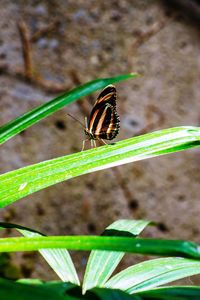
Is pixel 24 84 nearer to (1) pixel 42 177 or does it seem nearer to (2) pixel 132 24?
(2) pixel 132 24

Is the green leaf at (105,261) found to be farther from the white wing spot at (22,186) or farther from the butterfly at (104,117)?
the butterfly at (104,117)

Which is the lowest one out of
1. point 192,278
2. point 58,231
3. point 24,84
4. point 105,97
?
point 192,278

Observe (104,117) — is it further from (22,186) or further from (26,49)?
(26,49)

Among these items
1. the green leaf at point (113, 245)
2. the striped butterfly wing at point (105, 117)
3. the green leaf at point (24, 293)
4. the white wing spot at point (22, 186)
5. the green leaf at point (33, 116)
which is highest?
the striped butterfly wing at point (105, 117)

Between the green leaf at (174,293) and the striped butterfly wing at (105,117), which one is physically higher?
the striped butterfly wing at (105,117)

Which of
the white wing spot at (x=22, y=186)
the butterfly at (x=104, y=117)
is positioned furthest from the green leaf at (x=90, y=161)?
the butterfly at (x=104, y=117)

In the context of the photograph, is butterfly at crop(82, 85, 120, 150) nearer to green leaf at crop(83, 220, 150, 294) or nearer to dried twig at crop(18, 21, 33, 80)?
green leaf at crop(83, 220, 150, 294)

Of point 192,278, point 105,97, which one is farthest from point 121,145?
point 192,278
